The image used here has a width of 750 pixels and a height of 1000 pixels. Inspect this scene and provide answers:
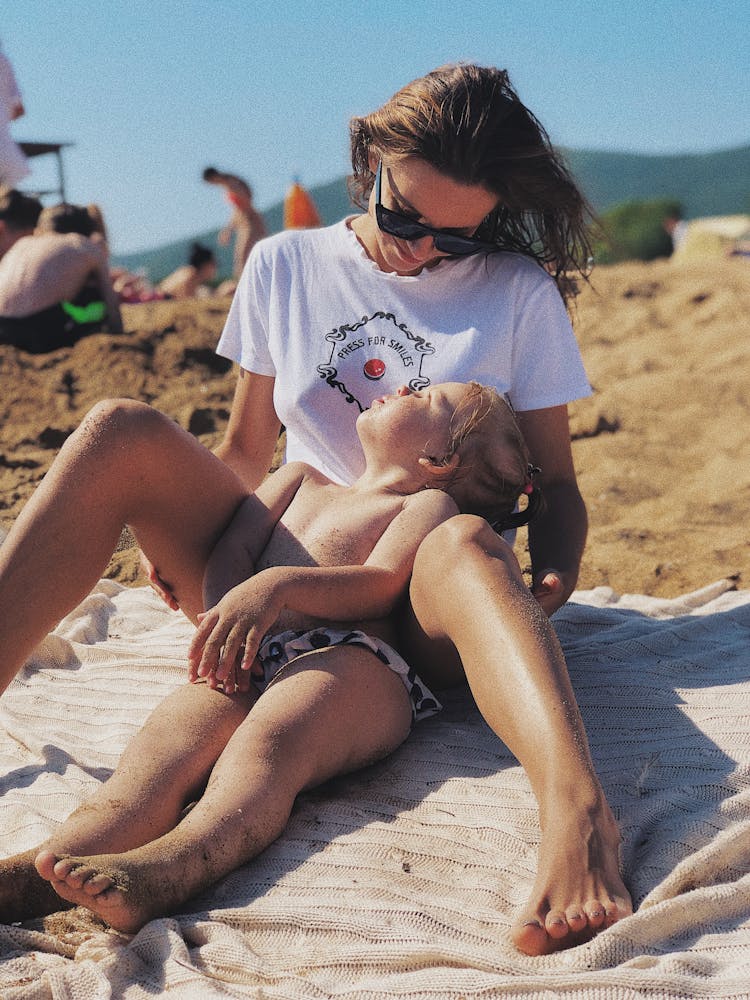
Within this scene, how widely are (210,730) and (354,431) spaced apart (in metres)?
0.92

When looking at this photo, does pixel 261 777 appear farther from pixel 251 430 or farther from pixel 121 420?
pixel 251 430

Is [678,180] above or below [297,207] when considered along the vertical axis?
below

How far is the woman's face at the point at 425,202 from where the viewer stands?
105 inches

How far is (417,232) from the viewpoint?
2.70m

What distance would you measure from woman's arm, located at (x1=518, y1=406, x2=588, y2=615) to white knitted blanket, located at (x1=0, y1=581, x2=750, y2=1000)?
0.29 m

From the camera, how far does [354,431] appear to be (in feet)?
9.15

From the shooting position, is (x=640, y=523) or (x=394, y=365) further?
(x=640, y=523)

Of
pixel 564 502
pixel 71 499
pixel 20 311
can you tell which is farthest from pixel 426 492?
pixel 20 311

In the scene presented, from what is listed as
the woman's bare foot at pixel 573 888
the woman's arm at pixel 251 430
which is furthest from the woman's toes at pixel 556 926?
the woman's arm at pixel 251 430

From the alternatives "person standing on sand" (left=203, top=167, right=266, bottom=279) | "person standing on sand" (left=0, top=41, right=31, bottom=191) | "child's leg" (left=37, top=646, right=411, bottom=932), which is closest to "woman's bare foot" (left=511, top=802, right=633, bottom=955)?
"child's leg" (left=37, top=646, right=411, bottom=932)

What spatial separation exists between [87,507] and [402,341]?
922 mm

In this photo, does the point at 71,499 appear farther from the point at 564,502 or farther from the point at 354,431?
the point at 564,502

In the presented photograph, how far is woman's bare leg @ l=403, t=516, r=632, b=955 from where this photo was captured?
171 centimetres

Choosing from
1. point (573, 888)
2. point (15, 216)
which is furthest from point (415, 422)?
point (15, 216)
